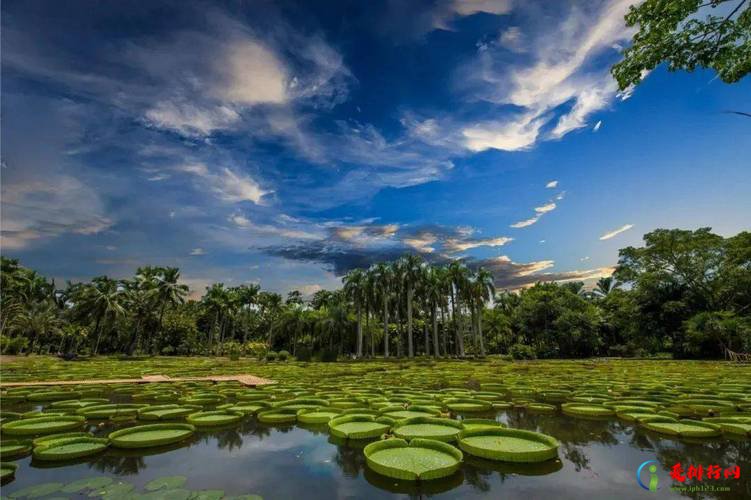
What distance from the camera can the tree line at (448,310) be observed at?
3612 centimetres

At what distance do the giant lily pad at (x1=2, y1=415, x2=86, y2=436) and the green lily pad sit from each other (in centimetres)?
345

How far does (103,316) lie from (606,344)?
244ft

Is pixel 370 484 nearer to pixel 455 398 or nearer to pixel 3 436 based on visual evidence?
pixel 455 398

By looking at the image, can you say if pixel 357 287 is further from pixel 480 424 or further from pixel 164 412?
pixel 480 424

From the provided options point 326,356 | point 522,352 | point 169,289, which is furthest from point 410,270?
point 169,289

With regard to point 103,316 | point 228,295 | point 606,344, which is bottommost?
point 606,344

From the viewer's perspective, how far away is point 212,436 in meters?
6.49

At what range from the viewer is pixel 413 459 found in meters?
4.71

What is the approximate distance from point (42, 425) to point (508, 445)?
29.0 ft

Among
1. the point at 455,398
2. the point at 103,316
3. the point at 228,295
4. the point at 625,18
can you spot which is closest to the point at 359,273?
the point at 228,295

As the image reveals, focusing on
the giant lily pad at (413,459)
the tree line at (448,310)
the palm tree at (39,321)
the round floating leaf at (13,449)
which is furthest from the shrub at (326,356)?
the palm tree at (39,321)

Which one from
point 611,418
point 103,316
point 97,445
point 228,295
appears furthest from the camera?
point 228,295

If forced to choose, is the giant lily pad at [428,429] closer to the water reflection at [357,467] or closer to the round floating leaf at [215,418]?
the water reflection at [357,467]

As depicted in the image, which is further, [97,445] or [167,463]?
[97,445]
